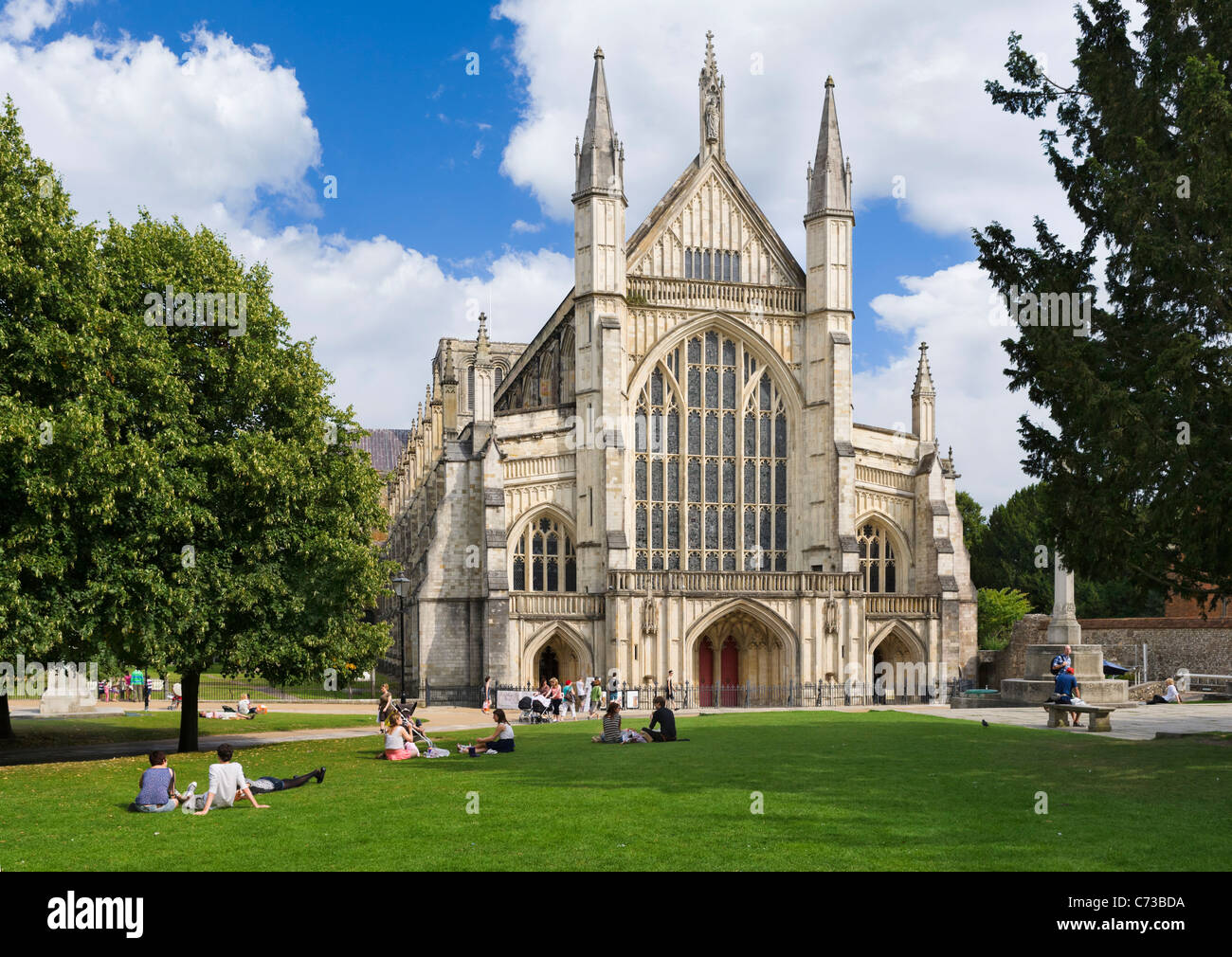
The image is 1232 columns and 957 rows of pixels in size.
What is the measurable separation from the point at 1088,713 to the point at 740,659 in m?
21.1

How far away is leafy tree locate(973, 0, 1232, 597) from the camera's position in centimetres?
1688

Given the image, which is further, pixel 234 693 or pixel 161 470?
pixel 234 693

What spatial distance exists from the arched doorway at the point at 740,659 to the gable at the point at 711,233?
13516mm

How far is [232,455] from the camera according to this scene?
22484mm

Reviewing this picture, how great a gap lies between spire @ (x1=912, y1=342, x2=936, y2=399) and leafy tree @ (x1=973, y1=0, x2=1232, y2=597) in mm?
27200

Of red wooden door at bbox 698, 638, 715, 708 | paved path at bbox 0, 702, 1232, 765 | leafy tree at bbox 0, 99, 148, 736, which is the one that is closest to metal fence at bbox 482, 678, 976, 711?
red wooden door at bbox 698, 638, 715, 708

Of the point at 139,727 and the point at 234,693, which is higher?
the point at 139,727

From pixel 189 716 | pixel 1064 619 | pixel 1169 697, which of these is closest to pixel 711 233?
pixel 1064 619

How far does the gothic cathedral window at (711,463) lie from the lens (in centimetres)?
4478

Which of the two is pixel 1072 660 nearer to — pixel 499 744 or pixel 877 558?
pixel 877 558

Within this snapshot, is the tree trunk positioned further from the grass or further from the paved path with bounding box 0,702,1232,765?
the grass

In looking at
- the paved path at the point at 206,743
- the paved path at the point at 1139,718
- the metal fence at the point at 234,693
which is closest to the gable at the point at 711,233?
the paved path at the point at 1139,718

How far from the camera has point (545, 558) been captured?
144ft
